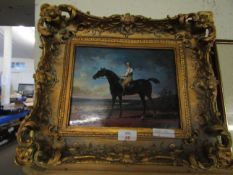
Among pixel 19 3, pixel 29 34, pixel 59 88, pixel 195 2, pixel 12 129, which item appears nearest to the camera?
pixel 59 88

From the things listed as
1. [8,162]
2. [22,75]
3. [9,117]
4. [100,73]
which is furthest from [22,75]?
[100,73]

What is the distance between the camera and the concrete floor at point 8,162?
102 inches

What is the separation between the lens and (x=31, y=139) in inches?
33.5

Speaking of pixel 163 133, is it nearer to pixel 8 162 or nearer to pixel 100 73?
pixel 100 73

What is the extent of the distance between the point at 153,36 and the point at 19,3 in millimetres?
872

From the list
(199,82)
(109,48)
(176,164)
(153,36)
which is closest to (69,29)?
(109,48)

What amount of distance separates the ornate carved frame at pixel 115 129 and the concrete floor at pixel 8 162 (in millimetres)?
1769

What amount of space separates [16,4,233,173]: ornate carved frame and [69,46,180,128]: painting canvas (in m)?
0.04

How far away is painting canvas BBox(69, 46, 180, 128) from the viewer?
3.14ft

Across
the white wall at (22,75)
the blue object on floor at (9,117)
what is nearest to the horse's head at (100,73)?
the blue object on floor at (9,117)

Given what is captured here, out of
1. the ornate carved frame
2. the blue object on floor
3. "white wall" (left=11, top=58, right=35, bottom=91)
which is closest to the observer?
the ornate carved frame

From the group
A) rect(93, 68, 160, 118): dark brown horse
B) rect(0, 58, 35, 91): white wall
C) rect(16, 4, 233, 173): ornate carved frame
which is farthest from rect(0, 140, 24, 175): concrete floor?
rect(0, 58, 35, 91): white wall

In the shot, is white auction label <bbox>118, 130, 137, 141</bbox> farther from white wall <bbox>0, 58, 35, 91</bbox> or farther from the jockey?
white wall <bbox>0, 58, 35, 91</bbox>

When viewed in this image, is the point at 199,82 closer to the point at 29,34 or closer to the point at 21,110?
the point at 21,110
